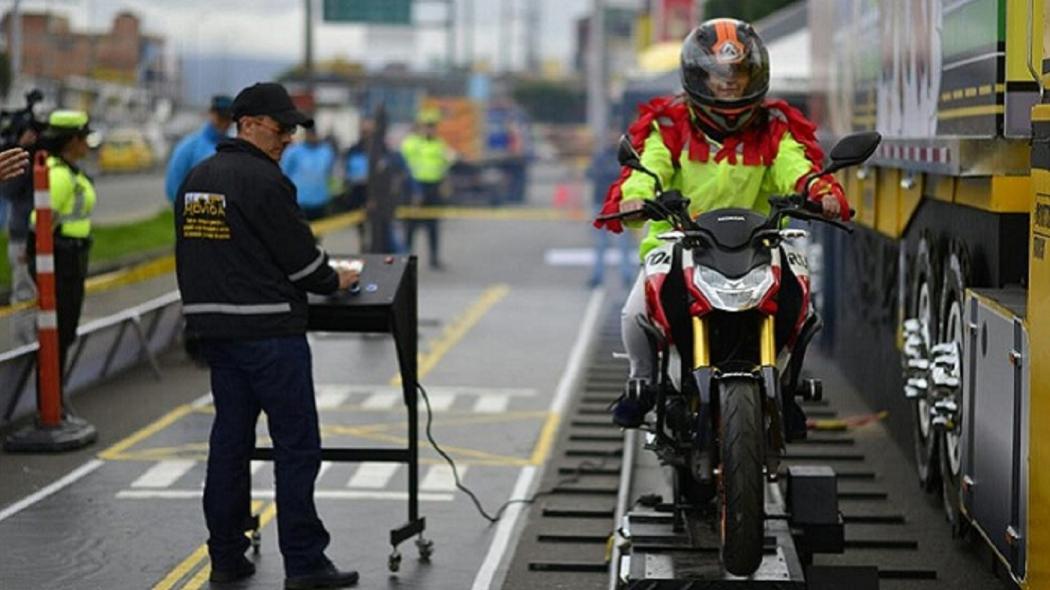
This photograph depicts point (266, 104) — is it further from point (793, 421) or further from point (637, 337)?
point (793, 421)

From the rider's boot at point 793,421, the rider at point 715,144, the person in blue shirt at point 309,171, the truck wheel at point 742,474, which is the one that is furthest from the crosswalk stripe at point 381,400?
the person in blue shirt at point 309,171

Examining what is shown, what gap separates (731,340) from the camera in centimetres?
821

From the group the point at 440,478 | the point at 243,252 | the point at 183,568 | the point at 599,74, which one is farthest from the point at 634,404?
the point at 599,74

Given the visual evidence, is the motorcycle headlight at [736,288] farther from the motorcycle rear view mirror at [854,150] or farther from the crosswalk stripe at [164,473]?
the crosswalk stripe at [164,473]

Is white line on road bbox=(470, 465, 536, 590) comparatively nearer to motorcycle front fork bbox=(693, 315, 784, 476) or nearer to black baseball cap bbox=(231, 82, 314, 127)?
motorcycle front fork bbox=(693, 315, 784, 476)

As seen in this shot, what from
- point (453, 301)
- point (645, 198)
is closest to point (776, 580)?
point (645, 198)

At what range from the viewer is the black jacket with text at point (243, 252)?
919 cm

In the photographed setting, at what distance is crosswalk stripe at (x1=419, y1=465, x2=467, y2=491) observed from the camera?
12.4 meters

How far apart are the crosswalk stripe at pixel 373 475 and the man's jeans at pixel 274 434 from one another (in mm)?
2833

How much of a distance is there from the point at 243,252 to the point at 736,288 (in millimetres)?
2285

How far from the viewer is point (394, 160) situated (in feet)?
91.1

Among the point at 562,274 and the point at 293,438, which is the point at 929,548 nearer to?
the point at 293,438

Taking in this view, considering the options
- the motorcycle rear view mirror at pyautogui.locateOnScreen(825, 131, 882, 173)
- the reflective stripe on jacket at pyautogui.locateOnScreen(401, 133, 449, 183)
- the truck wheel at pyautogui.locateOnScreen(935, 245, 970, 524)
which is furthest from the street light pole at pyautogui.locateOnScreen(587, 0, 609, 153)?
the motorcycle rear view mirror at pyautogui.locateOnScreen(825, 131, 882, 173)

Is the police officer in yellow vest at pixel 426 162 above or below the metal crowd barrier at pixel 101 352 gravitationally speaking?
above
